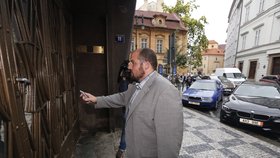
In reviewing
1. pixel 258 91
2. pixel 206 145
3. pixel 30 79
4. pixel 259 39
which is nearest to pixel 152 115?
pixel 30 79

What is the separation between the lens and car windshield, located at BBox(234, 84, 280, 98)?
262 inches

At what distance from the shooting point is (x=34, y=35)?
6.95 ft

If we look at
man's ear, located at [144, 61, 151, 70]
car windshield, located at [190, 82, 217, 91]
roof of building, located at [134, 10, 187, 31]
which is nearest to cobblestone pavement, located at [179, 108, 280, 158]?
man's ear, located at [144, 61, 151, 70]

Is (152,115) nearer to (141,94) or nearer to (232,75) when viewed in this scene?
(141,94)

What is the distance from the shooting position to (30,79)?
1.91m

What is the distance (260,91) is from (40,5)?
734cm

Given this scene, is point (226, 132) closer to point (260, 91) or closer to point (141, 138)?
point (260, 91)

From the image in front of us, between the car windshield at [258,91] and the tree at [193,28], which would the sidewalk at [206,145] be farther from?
the tree at [193,28]

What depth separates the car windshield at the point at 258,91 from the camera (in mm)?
6661

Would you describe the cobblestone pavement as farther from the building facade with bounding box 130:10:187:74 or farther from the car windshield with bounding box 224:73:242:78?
the building facade with bounding box 130:10:187:74

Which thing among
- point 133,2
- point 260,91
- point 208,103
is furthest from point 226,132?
point 133,2

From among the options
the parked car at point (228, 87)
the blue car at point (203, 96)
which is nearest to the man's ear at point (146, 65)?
the blue car at point (203, 96)

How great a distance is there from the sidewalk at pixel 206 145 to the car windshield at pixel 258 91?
188cm

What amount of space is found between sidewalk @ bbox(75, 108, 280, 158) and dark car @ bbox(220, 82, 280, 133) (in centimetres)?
52
